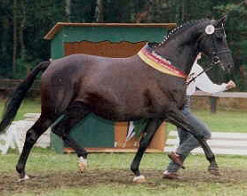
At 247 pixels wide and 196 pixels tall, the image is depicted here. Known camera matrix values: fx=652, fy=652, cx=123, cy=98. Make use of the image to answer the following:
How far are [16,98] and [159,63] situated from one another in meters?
2.05

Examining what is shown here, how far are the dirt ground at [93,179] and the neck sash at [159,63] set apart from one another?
4.68ft

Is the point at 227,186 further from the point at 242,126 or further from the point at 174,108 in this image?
the point at 242,126

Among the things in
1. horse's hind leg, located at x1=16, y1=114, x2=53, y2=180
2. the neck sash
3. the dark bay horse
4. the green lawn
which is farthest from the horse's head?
the green lawn

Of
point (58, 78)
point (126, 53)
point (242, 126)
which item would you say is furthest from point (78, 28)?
point (242, 126)

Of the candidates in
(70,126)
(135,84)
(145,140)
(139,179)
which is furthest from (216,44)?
(70,126)

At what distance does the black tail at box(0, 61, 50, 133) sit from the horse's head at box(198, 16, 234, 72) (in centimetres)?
216

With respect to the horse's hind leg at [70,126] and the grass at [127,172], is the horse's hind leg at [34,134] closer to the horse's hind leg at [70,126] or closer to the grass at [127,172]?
the horse's hind leg at [70,126]

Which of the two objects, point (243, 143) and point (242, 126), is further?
point (242, 126)

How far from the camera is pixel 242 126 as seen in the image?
19547 millimetres

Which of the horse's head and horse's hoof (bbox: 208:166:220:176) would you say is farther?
horse's hoof (bbox: 208:166:220:176)

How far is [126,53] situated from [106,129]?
1607mm

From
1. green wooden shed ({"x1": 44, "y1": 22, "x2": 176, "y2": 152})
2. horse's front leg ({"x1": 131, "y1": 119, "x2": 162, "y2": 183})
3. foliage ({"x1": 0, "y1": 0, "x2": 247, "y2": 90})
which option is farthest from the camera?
foliage ({"x1": 0, "y1": 0, "x2": 247, "y2": 90})

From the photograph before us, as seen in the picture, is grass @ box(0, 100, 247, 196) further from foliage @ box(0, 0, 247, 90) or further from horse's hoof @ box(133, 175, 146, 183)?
foliage @ box(0, 0, 247, 90)

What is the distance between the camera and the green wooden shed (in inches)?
459
